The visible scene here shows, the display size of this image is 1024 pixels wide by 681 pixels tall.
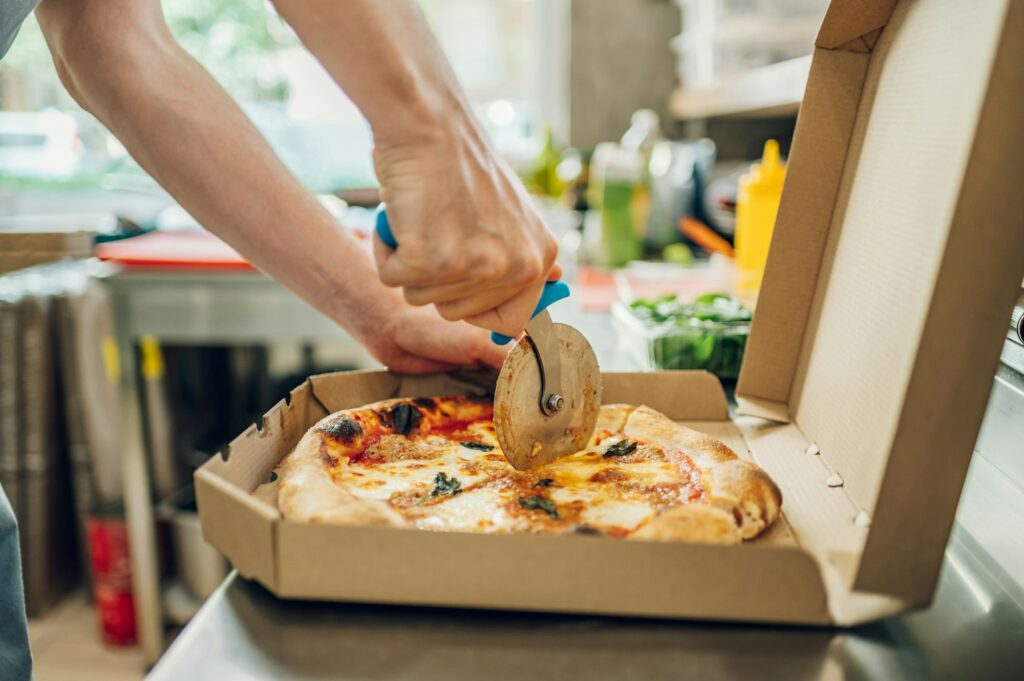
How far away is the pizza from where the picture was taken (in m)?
0.67

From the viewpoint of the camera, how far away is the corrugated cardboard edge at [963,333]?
528mm

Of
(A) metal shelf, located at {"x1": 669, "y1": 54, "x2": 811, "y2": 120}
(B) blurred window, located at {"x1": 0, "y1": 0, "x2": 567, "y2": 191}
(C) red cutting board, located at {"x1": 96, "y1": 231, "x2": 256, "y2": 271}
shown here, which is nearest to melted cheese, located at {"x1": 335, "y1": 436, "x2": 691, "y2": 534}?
(A) metal shelf, located at {"x1": 669, "y1": 54, "x2": 811, "y2": 120}

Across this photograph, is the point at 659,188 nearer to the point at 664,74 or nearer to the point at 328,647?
the point at 664,74

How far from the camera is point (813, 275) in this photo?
946 millimetres

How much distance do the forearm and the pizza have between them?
24 cm

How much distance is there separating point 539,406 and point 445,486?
0.12 m

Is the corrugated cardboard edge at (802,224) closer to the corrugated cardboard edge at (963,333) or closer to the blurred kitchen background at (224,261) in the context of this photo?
the blurred kitchen background at (224,261)

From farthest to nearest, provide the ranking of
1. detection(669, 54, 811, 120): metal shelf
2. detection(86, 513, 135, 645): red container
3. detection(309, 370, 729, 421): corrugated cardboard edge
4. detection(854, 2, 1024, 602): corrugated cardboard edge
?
detection(86, 513, 135, 645): red container, detection(669, 54, 811, 120): metal shelf, detection(309, 370, 729, 421): corrugated cardboard edge, detection(854, 2, 1024, 602): corrugated cardboard edge

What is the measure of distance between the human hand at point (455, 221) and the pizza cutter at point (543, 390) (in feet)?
0.38

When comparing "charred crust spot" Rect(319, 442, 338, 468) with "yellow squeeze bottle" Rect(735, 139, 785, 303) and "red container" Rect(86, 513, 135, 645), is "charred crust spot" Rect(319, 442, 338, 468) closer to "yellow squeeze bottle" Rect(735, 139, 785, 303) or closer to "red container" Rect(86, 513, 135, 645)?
"yellow squeeze bottle" Rect(735, 139, 785, 303)

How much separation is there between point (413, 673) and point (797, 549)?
26cm

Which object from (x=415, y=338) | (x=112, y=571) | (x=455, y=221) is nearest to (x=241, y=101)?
(x=112, y=571)

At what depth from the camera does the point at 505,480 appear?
2.64ft

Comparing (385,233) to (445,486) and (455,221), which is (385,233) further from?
(445,486)
